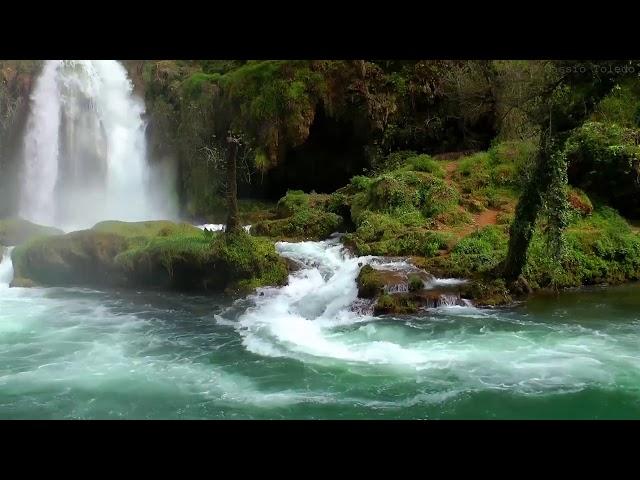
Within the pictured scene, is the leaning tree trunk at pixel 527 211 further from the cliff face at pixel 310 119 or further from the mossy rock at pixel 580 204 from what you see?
the cliff face at pixel 310 119

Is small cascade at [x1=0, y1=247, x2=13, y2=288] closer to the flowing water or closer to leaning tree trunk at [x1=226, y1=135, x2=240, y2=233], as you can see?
the flowing water

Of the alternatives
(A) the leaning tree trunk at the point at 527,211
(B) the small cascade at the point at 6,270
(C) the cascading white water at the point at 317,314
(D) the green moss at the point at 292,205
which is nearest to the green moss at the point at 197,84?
(D) the green moss at the point at 292,205

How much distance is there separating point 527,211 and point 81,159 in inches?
745

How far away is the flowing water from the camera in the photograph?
8.25 metres

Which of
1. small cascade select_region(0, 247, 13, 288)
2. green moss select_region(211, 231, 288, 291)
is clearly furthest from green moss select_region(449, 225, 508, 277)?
small cascade select_region(0, 247, 13, 288)

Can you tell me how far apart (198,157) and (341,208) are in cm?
748

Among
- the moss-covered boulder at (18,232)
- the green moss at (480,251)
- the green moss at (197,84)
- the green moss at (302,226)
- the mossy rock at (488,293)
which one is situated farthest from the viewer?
the green moss at (197,84)

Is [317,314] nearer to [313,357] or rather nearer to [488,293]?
[313,357]

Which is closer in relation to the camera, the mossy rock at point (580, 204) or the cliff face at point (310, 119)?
the mossy rock at point (580, 204)

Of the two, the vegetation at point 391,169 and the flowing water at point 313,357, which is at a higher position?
the vegetation at point 391,169

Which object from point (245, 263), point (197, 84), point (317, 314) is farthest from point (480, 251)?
point (197, 84)

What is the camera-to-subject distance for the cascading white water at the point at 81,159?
81.0ft

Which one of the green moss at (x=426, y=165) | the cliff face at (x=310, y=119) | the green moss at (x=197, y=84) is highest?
the green moss at (x=197, y=84)

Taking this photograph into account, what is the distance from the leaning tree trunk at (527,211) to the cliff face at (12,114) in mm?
20738
